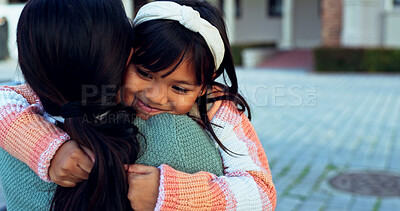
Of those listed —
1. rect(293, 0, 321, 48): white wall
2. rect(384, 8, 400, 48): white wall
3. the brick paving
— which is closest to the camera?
the brick paving

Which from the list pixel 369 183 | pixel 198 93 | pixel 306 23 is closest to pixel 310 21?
pixel 306 23

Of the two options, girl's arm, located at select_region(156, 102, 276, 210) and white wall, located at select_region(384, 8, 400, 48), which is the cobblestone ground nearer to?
girl's arm, located at select_region(156, 102, 276, 210)

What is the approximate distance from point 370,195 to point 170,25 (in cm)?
358

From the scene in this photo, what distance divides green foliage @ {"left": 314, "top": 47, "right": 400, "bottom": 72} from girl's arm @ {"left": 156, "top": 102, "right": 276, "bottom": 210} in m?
14.3

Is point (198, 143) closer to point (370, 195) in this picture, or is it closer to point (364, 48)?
point (370, 195)

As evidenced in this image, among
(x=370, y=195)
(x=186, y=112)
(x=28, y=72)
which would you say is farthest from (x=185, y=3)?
(x=370, y=195)

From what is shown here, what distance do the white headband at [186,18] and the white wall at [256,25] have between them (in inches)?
965

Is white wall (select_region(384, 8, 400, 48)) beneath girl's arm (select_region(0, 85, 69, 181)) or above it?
beneath

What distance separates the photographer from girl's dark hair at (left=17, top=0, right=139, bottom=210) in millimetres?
1079

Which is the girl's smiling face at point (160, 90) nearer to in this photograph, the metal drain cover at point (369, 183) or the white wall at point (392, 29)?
Result: the metal drain cover at point (369, 183)

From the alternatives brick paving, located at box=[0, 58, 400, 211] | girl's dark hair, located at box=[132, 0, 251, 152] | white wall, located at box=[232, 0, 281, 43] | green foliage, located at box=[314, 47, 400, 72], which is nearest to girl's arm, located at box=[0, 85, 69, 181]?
girl's dark hair, located at box=[132, 0, 251, 152]

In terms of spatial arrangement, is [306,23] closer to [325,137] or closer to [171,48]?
[325,137]

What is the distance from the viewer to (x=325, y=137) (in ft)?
21.6

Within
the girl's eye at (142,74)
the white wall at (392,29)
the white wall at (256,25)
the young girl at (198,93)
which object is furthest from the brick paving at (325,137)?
the white wall at (256,25)
